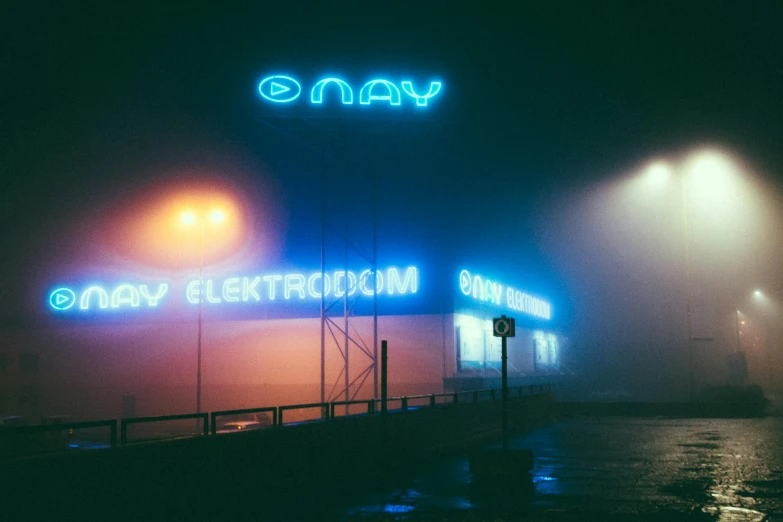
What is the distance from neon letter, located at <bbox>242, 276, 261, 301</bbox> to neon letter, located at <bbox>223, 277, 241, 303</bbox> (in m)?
0.44

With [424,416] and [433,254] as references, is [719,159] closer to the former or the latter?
[433,254]

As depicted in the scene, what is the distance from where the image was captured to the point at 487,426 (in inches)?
1062

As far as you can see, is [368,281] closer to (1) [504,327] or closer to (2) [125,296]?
(2) [125,296]

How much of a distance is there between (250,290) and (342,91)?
14557 millimetres

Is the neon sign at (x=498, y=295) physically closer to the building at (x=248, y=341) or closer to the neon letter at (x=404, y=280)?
the building at (x=248, y=341)

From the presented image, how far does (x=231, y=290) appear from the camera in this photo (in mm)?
43188

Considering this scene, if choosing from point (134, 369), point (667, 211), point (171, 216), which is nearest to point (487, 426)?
point (667, 211)

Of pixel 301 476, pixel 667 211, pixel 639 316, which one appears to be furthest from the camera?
pixel 639 316

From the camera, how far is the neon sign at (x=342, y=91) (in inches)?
1277

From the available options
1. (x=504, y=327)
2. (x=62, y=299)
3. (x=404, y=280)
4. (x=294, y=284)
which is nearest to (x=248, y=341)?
(x=294, y=284)

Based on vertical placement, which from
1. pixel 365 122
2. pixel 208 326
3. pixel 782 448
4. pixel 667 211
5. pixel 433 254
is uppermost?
pixel 365 122

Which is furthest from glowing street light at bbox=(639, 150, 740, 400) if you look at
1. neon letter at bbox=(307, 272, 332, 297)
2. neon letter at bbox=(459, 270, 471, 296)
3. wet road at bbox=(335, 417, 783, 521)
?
neon letter at bbox=(307, 272, 332, 297)

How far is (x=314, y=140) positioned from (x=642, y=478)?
23003 mm

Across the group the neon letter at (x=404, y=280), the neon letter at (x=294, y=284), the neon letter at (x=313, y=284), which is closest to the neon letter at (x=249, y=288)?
the neon letter at (x=294, y=284)
